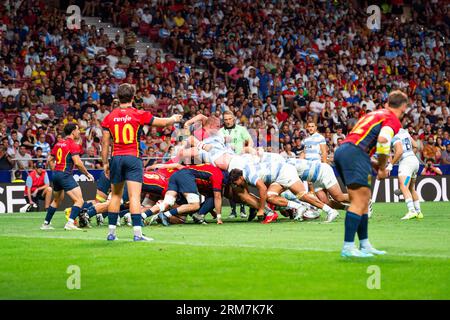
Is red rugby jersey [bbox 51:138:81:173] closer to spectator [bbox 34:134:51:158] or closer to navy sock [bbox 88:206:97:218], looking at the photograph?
navy sock [bbox 88:206:97:218]

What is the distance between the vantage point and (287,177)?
18.9m

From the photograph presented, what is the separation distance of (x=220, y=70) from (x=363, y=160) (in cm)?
2284

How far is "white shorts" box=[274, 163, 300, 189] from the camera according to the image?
18844 millimetres

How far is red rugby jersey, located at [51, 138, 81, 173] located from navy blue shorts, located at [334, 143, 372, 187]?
8.05 m

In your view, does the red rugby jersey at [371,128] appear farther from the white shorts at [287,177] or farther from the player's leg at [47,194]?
the player's leg at [47,194]

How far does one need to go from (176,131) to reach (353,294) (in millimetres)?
19684

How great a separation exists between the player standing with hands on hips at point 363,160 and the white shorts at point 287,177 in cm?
724

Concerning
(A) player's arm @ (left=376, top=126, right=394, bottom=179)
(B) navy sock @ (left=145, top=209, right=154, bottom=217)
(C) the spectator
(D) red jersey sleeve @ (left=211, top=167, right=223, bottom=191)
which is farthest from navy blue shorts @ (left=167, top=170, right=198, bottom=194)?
(C) the spectator

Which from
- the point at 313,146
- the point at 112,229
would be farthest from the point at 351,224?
the point at 313,146

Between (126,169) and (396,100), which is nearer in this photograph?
(396,100)

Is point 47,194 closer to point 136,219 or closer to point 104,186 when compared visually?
point 104,186

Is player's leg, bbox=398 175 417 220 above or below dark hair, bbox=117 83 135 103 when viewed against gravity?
below

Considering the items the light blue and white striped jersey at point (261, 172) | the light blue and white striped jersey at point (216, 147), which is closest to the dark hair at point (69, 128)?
the light blue and white striped jersey at point (216, 147)

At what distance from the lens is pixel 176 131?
28.0 m
